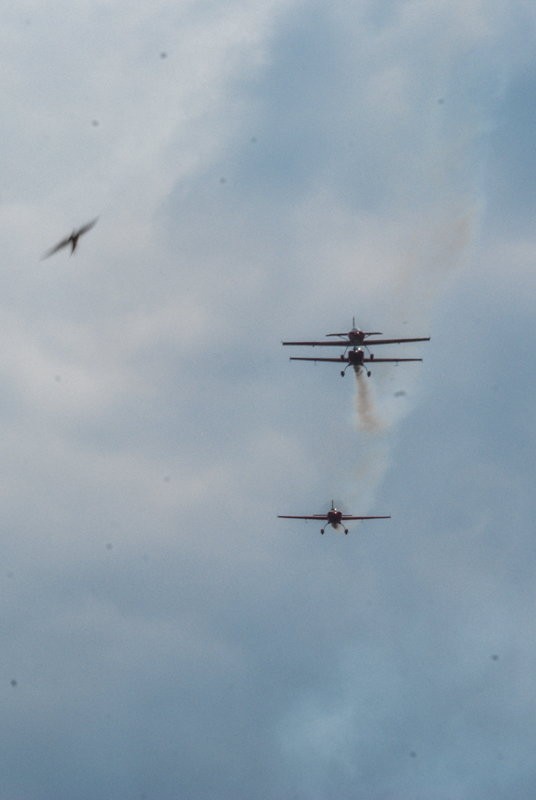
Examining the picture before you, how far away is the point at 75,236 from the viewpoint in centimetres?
17075
